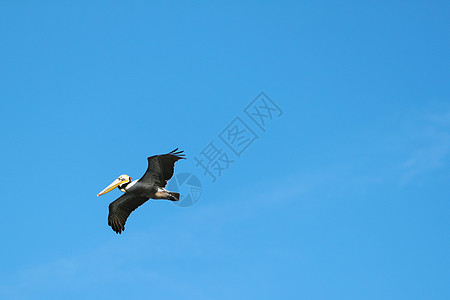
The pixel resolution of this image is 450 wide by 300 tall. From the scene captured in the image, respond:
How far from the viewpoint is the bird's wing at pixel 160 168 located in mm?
21625

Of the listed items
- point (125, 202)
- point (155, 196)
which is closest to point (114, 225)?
point (125, 202)

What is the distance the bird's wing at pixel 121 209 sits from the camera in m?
23.8

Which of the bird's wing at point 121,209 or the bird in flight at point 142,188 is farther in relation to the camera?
the bird's wing at point 121,209

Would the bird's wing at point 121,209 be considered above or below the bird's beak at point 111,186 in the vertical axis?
below

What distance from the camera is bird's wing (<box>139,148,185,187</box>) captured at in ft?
70.9

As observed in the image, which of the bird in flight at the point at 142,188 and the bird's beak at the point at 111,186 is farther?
the bird's beak at the point at 111,186

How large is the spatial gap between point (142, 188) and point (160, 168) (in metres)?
1.28

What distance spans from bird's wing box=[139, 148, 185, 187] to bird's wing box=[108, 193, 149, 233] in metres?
1.67

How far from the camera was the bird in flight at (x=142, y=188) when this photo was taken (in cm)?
2184

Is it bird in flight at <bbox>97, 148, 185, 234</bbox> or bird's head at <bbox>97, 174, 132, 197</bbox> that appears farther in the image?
bird's head at <bbox>97, 174, 132, 197</bbox>

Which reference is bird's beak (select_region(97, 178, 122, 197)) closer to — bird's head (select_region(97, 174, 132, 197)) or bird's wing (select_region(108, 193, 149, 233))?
bird's head (select_region(97, 174, 132, 197))

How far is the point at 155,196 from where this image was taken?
2270 centimetres

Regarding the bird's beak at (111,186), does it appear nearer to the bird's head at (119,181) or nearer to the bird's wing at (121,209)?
the bird's head at (119,181)

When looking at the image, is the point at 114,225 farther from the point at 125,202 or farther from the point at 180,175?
the point at 180,175
